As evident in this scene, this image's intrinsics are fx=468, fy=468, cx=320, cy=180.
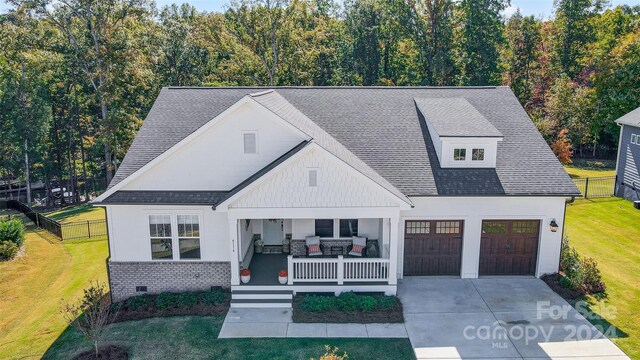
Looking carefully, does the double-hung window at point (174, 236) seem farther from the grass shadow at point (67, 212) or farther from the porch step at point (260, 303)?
the grass shadow at point (67, 212)

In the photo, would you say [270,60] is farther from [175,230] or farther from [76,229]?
[175,230]

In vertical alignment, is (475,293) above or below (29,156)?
below

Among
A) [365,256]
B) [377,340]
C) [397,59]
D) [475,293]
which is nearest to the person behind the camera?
[377,340]

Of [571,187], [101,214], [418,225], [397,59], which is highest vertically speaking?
[397,59]

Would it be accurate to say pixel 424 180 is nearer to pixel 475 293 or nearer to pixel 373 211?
pixel 373 211

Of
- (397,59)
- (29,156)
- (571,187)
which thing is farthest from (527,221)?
(29,156)

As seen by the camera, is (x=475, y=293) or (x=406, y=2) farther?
(x=406, y=2)

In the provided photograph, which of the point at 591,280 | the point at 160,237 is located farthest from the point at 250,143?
the point at 591,280

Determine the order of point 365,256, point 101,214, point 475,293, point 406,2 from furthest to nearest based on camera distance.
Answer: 1. point 406,2
2. point 101,214
3. point 365,256
4. point 475,293
